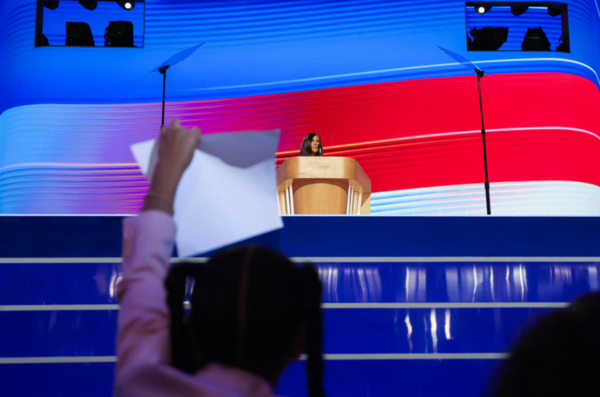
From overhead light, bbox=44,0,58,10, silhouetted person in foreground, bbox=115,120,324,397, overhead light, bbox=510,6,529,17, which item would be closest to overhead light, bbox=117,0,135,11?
overhead light, bbox=44,0,58,10

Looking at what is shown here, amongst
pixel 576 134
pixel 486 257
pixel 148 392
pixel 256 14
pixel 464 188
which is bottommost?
pixel 148 392

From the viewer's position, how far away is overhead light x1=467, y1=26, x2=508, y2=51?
4.88 m

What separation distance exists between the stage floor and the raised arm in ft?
2.65

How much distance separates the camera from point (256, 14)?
4.75 meters

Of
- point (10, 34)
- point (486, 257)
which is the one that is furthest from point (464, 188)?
point (10, 34)

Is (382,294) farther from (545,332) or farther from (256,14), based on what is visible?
(256,14)

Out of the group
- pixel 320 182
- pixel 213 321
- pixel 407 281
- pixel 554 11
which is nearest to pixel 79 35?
pixel 320 182

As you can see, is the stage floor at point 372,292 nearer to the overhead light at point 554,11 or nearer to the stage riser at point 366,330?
the stage riser at point 366,330

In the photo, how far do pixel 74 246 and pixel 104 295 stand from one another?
6.8 inches

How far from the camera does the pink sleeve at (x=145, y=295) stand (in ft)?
2.16

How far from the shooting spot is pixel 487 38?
4910 millimetres

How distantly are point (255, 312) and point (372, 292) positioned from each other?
1.01 metres

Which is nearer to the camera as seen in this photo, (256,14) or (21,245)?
(21,245)

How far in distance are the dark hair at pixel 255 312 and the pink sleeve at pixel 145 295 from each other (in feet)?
0.10
